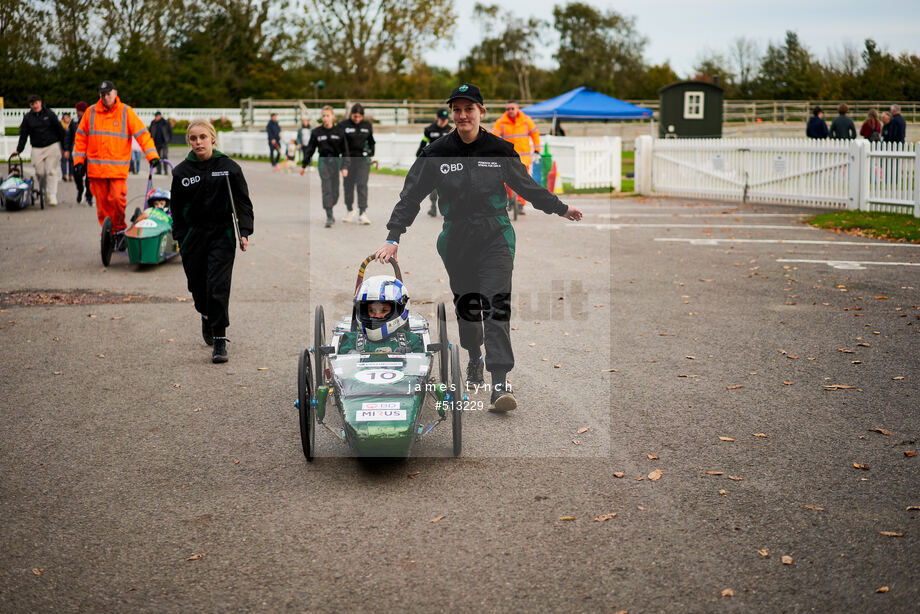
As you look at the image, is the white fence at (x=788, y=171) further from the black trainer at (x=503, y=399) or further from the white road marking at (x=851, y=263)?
the black trainer at (x=503, y=399)

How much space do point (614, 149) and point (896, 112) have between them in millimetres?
7049

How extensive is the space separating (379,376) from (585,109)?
2840cm

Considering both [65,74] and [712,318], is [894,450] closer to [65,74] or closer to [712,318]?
[712,318]

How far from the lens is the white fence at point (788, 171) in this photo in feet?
56.5

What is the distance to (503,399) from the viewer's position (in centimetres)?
611

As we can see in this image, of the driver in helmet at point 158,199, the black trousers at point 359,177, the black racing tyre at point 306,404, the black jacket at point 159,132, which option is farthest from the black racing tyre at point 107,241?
the black jacket at point 159,132

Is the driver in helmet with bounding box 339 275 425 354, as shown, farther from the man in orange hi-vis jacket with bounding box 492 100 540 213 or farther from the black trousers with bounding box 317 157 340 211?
the man in orange hi-vis jacket with bounding box 492 100 540 213

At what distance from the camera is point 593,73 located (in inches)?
3292

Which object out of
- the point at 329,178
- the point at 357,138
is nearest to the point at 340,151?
the point at 357,138

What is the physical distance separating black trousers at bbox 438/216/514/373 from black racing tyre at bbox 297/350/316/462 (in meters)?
1.35

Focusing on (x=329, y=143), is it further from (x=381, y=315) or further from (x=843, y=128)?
(x=843, y=128)

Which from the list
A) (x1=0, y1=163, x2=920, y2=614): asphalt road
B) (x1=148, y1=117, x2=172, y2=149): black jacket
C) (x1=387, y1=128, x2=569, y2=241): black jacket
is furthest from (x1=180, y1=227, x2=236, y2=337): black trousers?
(x1=148, y1=117, x2=172, y2=149): black jacket

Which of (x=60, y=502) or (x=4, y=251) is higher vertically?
(x=4, y=251)

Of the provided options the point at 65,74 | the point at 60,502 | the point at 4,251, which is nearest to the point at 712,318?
the point at 60,502
